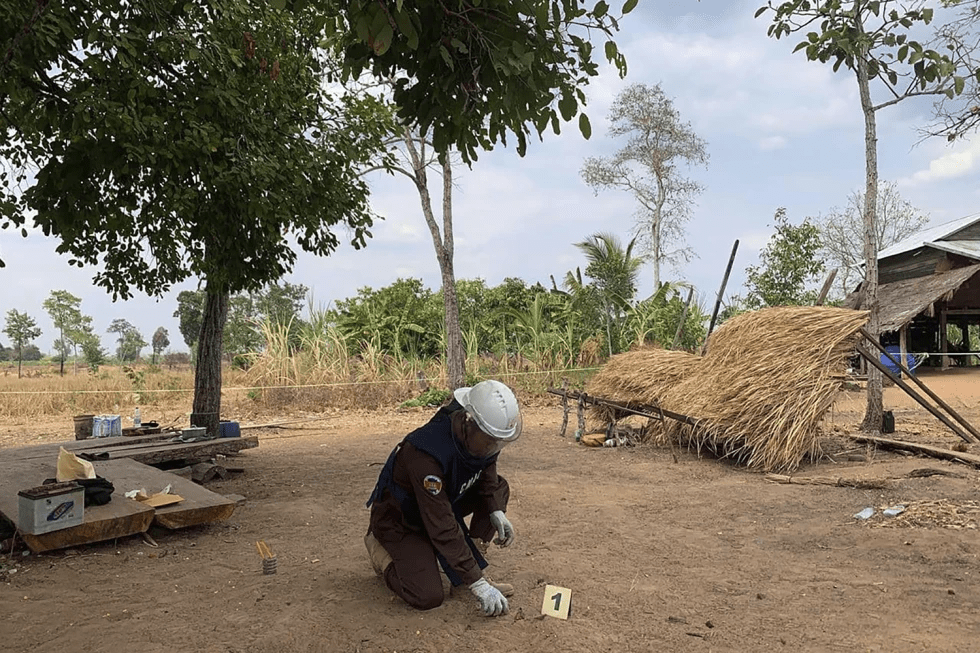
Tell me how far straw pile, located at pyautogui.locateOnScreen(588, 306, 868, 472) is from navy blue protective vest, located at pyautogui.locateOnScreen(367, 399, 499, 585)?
15.6ft

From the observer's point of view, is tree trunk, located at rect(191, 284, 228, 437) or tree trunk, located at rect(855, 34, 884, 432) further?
tree trunk, located at rect(855, 34, 884, 432)

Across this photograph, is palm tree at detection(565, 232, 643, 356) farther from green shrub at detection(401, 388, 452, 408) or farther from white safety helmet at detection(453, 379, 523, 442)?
white safety helmet at detection(453, 379, 523, 442)

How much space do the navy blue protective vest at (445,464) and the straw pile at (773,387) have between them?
15.6ft

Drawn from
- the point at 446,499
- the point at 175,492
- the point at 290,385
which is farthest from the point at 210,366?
the point at 290,385

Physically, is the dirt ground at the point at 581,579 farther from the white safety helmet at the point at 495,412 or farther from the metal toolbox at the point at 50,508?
the white safety helmet at the point at 495,412

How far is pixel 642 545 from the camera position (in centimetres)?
466

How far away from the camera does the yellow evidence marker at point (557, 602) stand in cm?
332

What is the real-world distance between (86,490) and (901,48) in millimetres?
5468

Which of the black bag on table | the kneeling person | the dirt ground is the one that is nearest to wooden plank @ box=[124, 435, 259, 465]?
the dirt ground

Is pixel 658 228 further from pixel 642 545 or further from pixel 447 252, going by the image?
pixel 642 545

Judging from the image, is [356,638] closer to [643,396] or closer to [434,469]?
[434,469]

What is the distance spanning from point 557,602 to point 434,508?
809mm

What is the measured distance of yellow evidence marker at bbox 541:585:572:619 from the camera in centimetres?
332

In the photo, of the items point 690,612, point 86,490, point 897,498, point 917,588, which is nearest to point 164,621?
point 86,490
